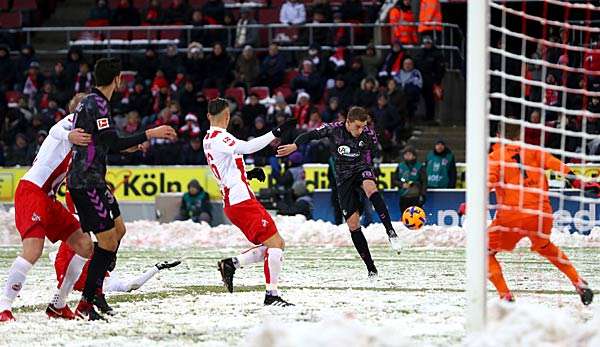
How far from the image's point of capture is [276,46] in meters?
26.5

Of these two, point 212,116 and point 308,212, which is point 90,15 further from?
point 212,116

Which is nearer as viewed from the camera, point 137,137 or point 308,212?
point 137,137

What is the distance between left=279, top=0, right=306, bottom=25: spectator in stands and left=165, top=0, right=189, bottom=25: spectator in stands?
2.46m

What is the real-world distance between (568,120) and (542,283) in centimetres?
522

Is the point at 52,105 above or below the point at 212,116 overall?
below

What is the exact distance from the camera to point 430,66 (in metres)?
25.0

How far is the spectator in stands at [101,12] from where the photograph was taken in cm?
A: 2998

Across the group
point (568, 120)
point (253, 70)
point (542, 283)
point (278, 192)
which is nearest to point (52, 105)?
point (253, 70)

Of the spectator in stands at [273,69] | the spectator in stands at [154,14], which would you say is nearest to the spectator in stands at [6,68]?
the spectator in stands at [154,14]

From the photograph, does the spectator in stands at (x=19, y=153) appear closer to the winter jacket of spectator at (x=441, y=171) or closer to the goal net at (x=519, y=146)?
the winter jacket of spectator at (x=441, y=171)

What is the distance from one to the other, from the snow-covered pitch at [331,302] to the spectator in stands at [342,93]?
514 cm

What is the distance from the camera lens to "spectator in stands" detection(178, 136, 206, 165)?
24391 mm

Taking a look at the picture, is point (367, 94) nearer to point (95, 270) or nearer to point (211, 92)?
point (211, 92)

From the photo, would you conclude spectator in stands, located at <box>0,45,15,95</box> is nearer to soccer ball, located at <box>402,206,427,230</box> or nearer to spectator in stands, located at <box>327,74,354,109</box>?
spectator in stands, located at <box>327,74,354,109</box>
